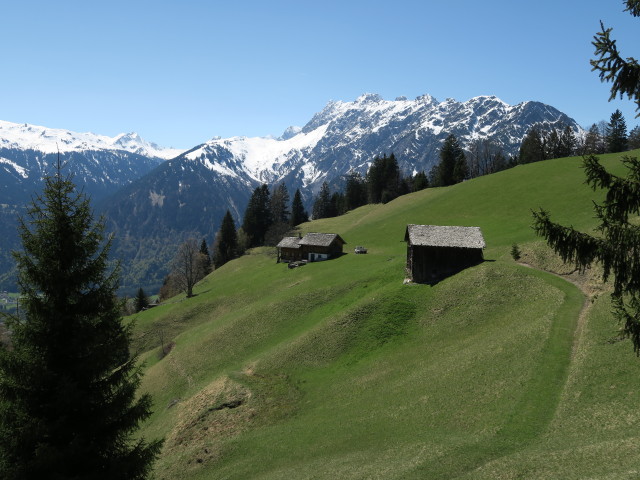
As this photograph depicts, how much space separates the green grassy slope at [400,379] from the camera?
76.9 feet

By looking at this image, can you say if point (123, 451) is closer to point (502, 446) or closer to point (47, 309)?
point (47, 309)

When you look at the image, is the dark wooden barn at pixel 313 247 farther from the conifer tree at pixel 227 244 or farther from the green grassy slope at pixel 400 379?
the conifer tree at pixel 227 244

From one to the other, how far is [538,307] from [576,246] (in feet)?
95.5

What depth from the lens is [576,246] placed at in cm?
1438

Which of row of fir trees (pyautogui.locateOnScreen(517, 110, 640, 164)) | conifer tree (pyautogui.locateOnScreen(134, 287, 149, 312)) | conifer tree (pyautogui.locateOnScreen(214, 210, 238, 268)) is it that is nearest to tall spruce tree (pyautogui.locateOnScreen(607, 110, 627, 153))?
row of fir trees (pyautogui.locateOnScreen(517, 110, 640, 164))

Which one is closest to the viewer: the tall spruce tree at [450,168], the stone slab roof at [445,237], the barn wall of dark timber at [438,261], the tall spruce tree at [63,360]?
the tall spruce tree at [63,360]

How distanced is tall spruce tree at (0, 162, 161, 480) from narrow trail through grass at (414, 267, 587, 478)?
15013 mm

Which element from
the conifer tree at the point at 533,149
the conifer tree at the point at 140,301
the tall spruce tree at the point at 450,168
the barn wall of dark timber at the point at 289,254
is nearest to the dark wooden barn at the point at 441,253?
the barn wall of dark timber at the point at 289,254

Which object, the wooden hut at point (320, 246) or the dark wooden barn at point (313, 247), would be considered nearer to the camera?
the wooden hut at point (320, 246)

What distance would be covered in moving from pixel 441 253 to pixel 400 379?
22.0 meters

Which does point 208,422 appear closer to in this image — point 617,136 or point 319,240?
point 319,240

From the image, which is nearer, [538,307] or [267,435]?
[267,435]

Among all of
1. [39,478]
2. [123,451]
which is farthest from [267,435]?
[39,478]

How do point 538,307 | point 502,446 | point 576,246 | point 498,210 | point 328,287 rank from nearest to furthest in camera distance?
1. point 576,246
2. point 502,446
3. point 538,307
4. point 328,287
5. point 498,210
